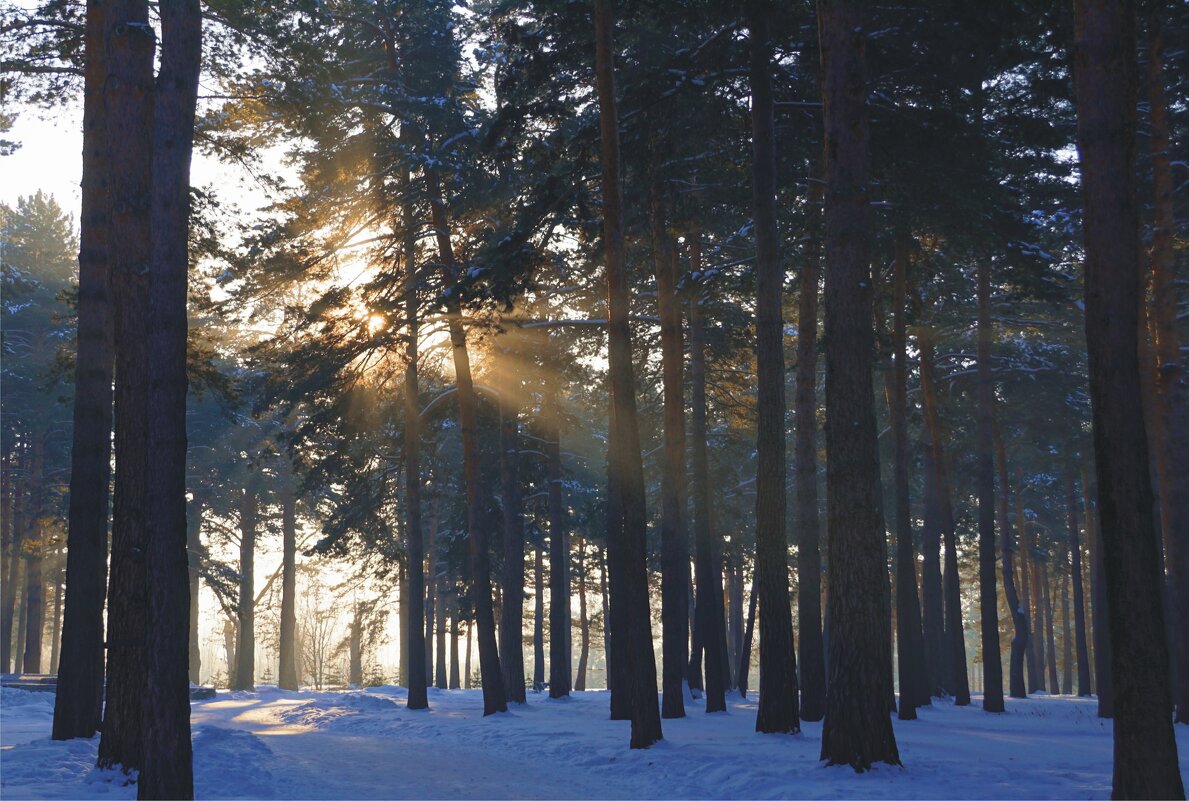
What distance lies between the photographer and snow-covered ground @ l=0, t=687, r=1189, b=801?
10992 millimetres

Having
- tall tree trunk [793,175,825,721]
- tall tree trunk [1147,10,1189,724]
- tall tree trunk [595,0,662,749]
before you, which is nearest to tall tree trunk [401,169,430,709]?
tall tree trunk [793,175,825,721]

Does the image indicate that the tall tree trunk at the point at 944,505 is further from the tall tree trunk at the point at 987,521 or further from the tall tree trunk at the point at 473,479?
the tall tree trunk at the point at 473,479

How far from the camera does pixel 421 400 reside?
105ft

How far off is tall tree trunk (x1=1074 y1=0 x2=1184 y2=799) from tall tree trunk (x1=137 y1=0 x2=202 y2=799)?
28.0ft

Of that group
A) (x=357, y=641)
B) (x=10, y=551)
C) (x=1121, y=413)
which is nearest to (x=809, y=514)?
(x=1121, y=413)

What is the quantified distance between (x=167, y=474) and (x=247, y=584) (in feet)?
134

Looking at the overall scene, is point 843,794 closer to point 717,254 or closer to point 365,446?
point 717,254

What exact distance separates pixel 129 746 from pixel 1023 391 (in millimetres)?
29713

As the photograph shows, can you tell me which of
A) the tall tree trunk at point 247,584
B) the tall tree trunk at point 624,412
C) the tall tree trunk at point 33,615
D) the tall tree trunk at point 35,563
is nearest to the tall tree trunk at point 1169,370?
the tall tree trunk at point 624,412

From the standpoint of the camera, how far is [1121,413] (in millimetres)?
8680

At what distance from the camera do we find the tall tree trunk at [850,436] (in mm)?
11672

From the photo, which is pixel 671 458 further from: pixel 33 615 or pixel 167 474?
pixel 33 615

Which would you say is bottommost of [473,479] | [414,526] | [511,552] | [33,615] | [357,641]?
[357,641]

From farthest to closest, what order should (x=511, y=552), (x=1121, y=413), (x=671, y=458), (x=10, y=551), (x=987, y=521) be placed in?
(x=10, y=551), (x=511, y=552), (x=987, y=521), (x=671, y=458), (x=1121, y=413)
